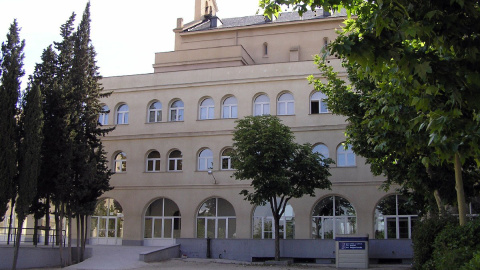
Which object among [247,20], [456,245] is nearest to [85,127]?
[456,245]

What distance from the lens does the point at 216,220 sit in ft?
109

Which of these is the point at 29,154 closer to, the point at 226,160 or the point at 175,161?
the point at 175,161

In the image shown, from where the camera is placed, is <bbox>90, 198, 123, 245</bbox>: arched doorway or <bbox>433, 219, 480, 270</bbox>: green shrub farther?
<bbox>90, 198, 123, 245</bbox>: arched doorway

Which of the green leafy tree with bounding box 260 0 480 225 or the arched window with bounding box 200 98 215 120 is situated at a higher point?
the arched window with bounding box 200 98 215 120

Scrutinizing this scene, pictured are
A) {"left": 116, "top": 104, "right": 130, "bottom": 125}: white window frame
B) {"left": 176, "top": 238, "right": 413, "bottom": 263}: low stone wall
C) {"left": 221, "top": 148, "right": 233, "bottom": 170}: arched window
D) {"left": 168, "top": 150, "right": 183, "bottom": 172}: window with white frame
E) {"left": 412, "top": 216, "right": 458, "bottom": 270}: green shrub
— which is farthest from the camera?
{"left": 116, "top": 104, "right": 130, "bottom": 125}: white window frame

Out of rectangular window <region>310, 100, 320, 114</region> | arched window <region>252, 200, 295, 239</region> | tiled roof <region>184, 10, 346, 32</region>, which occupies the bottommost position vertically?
arched window <region>252, 200, 295, 239</region>

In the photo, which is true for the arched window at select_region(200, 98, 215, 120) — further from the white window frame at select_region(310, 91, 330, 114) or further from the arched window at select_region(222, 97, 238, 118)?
the white window frame at select_region(310, 91, 330, 114)

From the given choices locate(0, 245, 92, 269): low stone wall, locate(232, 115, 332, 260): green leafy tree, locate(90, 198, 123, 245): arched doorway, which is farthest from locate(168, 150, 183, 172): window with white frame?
locate(0, 245, 92, 269): low stone wall

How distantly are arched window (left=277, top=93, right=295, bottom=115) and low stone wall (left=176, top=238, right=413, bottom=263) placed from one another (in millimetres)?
8037

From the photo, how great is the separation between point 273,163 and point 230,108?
9.12 meters

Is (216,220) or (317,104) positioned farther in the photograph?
(216,220)

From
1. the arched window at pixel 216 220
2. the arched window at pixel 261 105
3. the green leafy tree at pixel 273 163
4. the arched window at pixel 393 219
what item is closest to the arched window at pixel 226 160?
the arched window at pixel 216 220

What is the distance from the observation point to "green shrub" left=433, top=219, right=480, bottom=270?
1223 cm

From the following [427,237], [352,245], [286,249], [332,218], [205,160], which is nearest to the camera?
[427,237]
